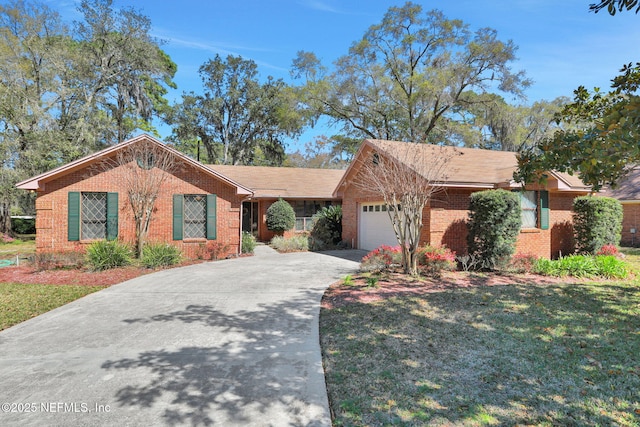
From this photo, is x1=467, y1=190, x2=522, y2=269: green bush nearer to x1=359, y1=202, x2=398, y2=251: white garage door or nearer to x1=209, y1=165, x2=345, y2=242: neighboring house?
x1=359, y1=202, x2=398, y2=251: white garage door

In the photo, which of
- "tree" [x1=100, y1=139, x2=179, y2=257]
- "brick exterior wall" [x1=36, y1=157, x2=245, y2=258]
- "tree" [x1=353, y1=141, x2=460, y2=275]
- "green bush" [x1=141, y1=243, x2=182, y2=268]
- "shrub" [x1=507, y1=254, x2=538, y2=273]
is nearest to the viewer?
"tree" [x1=353, y1=141, x2=460, y2=275]

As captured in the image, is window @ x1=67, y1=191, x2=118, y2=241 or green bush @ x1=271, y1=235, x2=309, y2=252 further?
green bush @ x1=271, y1=235, x2=309, y2=252

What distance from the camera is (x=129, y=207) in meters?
12.7

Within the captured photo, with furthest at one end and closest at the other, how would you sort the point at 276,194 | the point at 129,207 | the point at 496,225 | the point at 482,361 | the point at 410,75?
the point at 410,75 → the point at 276,194 → the point at 129,207 → the point at 496,225 → the point at 482,361

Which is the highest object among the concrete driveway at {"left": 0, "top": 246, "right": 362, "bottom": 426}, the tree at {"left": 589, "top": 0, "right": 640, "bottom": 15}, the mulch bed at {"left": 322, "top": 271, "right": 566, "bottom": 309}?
the tree at {"left": 589, "top": 0, "right": 640, "bottom": 15}

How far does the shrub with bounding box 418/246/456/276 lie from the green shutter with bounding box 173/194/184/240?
890 cm

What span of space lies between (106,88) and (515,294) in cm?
2943

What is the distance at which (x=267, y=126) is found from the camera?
34250 mm

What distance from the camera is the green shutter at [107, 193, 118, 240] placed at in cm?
1243

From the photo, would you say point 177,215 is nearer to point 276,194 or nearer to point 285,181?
point 276,194

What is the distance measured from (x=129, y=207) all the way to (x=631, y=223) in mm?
24838

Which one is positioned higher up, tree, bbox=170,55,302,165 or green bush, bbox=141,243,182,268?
tree, bbox=170,55,302,165

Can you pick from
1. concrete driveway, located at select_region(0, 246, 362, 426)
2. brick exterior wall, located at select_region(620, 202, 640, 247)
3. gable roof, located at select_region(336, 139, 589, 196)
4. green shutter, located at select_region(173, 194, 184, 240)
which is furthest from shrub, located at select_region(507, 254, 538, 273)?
brick exterior wall, located at select_region(620, 202, 640, 247)

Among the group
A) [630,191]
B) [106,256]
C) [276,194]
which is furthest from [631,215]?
[106,256]
